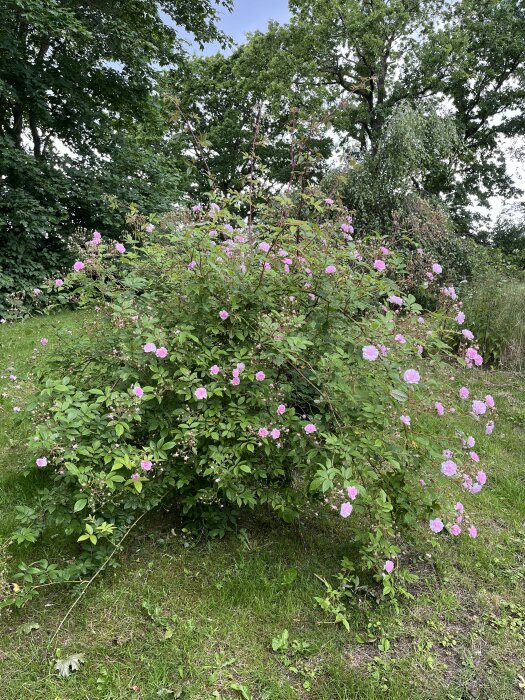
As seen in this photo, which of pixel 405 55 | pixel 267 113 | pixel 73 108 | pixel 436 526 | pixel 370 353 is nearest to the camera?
pixel 370 353

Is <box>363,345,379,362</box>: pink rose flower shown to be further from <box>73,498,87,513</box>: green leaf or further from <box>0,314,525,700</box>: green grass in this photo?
<box>73,498,87,513</box>: green leaf

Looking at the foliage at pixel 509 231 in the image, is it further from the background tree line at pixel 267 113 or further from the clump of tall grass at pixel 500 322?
the clump of tall grass at pixel 500 322

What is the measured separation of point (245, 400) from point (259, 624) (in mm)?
830

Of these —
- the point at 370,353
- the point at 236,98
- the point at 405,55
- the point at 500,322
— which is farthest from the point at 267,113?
the point at 236,98

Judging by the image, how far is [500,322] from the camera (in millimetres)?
5398

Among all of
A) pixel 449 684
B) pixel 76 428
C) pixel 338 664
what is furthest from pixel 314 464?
pixel 76 428

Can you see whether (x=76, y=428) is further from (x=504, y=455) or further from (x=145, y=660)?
(x=504, y=455)

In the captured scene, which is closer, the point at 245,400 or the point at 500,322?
the point at 245,400

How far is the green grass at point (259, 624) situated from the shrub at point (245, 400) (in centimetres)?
14

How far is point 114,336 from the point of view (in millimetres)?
2039

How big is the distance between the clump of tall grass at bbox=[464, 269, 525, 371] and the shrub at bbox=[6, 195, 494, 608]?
3.87 meters

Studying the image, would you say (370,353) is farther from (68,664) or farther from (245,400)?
(68,664)

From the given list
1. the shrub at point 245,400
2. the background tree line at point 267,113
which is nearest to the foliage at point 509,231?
the background tree line at point 267,113

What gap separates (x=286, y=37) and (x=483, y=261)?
417 inches
